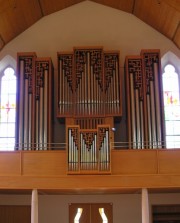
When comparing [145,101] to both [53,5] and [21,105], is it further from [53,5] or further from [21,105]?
[53,5]

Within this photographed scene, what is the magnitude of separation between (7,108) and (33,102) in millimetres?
1572

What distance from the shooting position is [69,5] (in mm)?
15594

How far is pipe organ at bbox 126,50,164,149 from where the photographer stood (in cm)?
1347

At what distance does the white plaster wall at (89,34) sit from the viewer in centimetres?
1526

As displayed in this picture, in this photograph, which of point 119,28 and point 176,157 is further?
point 119,28

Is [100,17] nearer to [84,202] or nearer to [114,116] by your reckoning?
[114,116]

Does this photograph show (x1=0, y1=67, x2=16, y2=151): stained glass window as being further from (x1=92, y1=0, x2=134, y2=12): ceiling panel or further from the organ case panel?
(x1=92, y1=0, x2=134, y2=12): ceiling panel

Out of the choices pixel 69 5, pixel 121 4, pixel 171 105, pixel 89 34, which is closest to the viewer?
pixel 171 105

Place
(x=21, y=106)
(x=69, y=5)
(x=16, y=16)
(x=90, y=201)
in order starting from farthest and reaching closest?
1. (x=69, y=5)
2. (x=90, y=201)
3. (x=16, y=16)
4. (x=21, y=106)

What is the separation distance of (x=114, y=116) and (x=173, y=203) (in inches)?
131

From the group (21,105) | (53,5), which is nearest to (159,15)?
(53,5)

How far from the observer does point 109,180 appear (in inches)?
476

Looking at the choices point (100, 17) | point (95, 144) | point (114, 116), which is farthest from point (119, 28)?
point (95, 144)

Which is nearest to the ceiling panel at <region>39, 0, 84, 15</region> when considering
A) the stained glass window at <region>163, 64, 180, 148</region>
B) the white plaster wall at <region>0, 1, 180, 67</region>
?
the white plaster wall at <region>0, 1, 180, 67</region>
